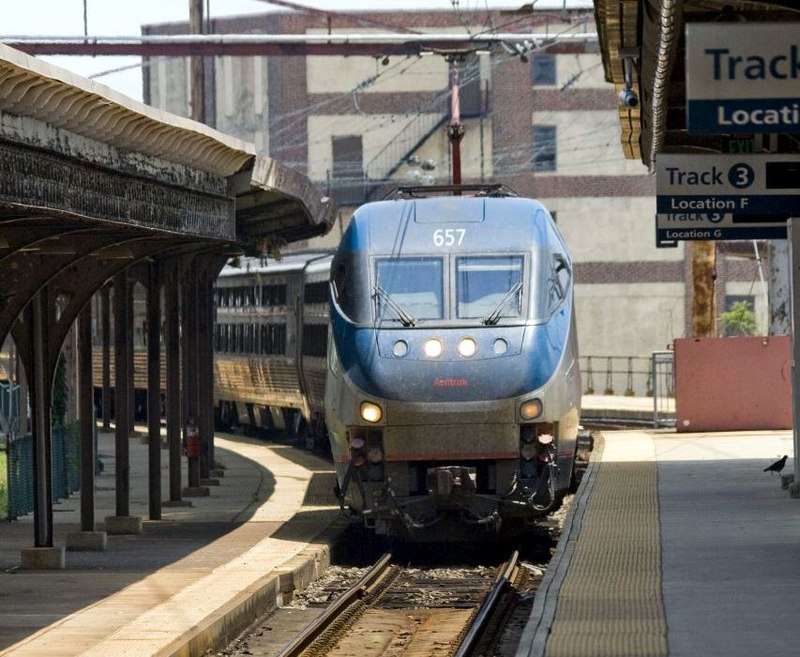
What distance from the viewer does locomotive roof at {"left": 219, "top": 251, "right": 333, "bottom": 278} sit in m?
30.1

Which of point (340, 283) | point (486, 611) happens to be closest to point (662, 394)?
point (340, 283)

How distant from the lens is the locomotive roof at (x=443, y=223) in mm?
19188

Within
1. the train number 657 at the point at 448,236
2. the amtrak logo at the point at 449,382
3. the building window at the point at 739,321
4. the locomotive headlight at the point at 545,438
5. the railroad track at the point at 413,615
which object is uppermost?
the train number 657 at the point at 448,236

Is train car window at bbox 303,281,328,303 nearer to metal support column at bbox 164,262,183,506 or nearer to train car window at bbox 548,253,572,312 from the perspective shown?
metal support column at bbox 164,262,183,506

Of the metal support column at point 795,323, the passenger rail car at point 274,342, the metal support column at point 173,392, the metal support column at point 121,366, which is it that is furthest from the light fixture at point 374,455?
the passenger rail car at point 274,342

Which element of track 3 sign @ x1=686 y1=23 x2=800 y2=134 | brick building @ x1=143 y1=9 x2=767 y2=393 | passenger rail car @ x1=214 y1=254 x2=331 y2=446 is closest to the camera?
track 3 sign @ x1=686 y1=23 x2=800 y2=134

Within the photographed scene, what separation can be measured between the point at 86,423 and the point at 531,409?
4.55m

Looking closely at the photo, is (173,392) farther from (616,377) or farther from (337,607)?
(616,377)

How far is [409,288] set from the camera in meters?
18.9

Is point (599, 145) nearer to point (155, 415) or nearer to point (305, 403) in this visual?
point (305, 403)

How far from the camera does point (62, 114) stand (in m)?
13.3

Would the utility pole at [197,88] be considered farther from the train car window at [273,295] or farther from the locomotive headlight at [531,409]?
the locomotive headlight at [531,409]

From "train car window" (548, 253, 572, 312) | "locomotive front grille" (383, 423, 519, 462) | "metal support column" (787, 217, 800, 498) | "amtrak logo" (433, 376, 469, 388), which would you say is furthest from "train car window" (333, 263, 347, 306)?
"metal support column" (787, 217, 800, 498)

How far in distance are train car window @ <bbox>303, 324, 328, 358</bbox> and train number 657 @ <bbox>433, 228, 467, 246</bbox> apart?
7.48m
